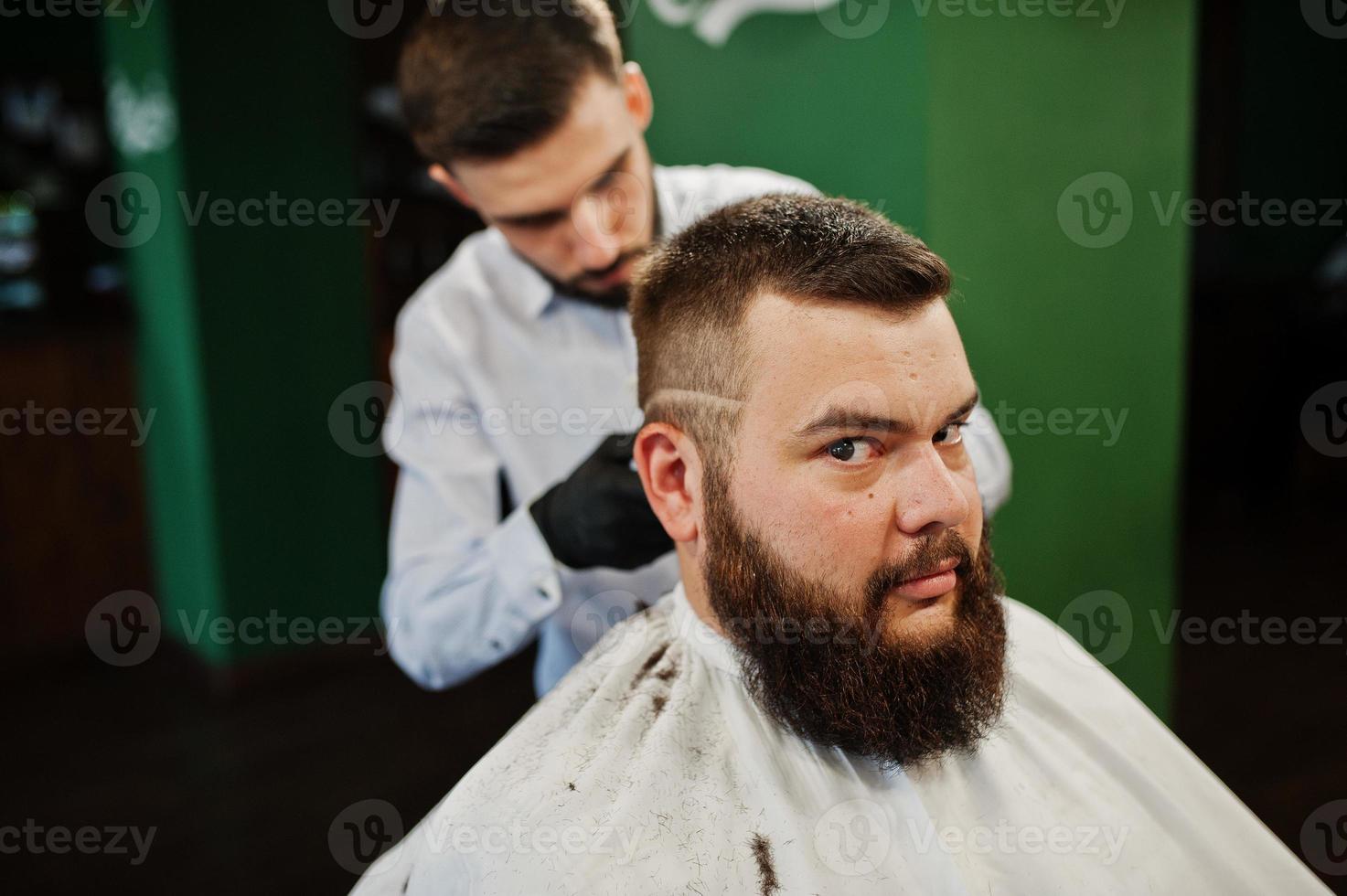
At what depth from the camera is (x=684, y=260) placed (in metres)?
1.21

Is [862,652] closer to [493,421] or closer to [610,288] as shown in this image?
[610,288]

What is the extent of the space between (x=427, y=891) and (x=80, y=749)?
2.76 metres

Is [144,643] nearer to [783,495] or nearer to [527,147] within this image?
[527,147]

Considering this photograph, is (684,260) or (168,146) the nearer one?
(684,260)

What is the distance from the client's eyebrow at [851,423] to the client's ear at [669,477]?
0.18m

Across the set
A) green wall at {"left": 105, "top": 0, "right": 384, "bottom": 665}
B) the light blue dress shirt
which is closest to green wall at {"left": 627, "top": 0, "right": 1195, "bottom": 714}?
the light blue dress shirt

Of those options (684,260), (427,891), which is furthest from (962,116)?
(427,891)

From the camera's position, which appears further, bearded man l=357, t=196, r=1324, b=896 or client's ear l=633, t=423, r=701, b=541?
client's ear l=633, t=423, r=701, b=541

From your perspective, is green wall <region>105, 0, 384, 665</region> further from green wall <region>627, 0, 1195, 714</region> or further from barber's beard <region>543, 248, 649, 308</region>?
barber's beard <region>543, 248, 649, 308</region>

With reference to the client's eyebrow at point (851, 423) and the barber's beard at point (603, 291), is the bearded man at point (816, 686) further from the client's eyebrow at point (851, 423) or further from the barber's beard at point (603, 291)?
the barber's beard at point (603, 291)

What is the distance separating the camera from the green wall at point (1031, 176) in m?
1.53

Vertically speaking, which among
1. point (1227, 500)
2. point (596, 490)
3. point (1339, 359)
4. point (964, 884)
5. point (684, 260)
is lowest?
point (1227, 500)

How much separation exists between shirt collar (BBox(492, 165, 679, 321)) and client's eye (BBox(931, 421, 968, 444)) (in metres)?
0.52

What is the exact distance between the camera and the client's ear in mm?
1195
